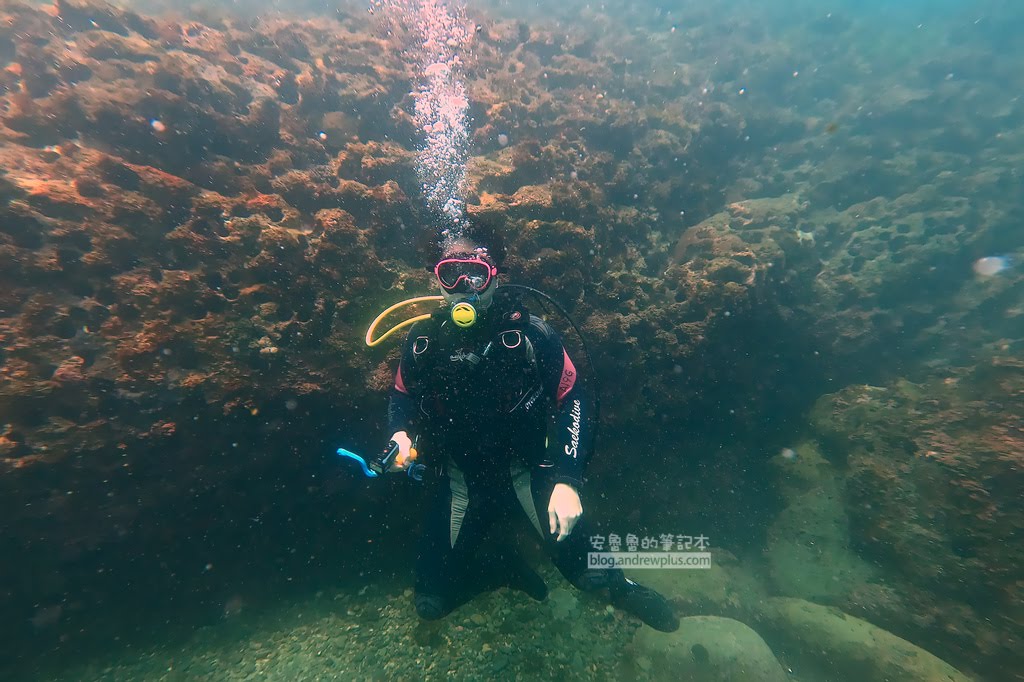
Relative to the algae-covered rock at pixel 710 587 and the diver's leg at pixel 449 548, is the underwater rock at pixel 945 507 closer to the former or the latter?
the algae-covered rock at pixel 710 587

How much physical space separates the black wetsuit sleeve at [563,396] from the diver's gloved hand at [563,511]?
30 cm

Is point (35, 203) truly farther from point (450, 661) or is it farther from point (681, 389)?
point (681, 389)

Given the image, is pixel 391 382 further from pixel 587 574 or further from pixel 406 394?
pixel 587 574

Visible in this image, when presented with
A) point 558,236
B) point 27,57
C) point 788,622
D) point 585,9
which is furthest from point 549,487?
point 585,9

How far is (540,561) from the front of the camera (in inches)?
193

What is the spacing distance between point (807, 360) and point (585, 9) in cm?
2957

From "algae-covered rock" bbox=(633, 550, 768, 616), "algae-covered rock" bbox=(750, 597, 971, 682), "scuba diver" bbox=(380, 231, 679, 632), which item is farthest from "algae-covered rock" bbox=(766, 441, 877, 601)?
"scuba diver" bbox=(380, 231, 679, 632)

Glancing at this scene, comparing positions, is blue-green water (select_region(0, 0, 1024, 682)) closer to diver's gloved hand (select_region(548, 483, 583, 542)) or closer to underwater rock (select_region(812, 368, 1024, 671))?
underwater rock (select_region(812, 368, 1024, 671))

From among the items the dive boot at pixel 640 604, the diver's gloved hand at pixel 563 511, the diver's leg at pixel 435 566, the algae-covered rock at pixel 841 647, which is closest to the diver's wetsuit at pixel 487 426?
the diver's leg at pixel 435 566

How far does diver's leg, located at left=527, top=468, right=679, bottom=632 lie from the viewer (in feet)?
12.7

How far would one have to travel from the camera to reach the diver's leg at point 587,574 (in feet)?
12.7

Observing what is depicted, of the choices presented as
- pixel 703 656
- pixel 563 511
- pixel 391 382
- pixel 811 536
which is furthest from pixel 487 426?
pixel 811 536

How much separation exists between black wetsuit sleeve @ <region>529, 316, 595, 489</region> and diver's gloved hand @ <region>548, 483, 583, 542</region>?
0.30 meters

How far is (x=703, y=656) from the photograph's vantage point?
13.5ft
